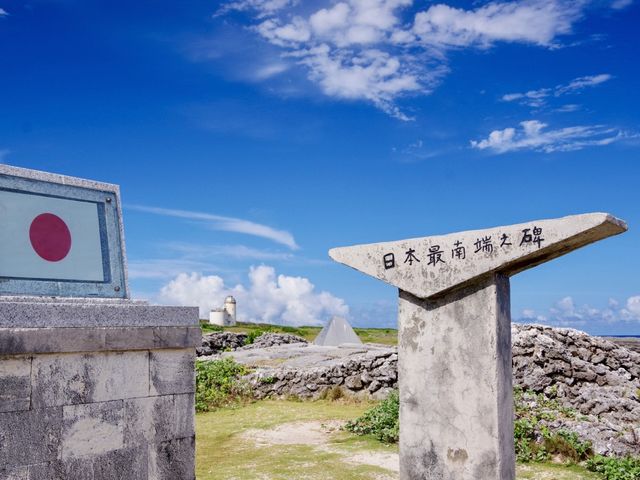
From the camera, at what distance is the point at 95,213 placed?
6152mm

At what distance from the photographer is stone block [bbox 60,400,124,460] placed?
5105mm

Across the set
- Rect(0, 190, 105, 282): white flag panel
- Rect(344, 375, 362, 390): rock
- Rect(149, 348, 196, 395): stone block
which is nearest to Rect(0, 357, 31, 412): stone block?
Rect(0, 190, 105, 282): white flag panel

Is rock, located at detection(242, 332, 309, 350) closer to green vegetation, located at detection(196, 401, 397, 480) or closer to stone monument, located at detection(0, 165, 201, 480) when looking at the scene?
green vegetation, located at detection(196, 401, 397, 480)

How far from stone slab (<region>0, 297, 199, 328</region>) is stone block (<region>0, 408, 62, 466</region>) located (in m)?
0.68

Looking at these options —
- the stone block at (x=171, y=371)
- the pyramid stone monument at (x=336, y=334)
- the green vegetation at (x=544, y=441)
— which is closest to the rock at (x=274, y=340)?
the pyramid stone monument at (x=336, y=334)

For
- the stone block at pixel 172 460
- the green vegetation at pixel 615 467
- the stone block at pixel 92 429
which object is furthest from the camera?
the green vegetation at pixel 615 467

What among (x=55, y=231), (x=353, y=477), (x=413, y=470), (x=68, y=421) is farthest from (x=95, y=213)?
(x=353, y=477)

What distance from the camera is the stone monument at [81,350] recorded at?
16.1 feet

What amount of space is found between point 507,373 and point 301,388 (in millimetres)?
8947

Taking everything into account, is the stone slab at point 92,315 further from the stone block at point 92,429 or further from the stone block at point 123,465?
Answer: the stone block at point 123,465

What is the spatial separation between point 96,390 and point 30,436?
591mm

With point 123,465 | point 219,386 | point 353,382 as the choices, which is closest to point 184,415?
point 123,465

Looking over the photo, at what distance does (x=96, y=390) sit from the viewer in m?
5.29

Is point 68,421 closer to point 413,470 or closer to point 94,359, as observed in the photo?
point 94,359
